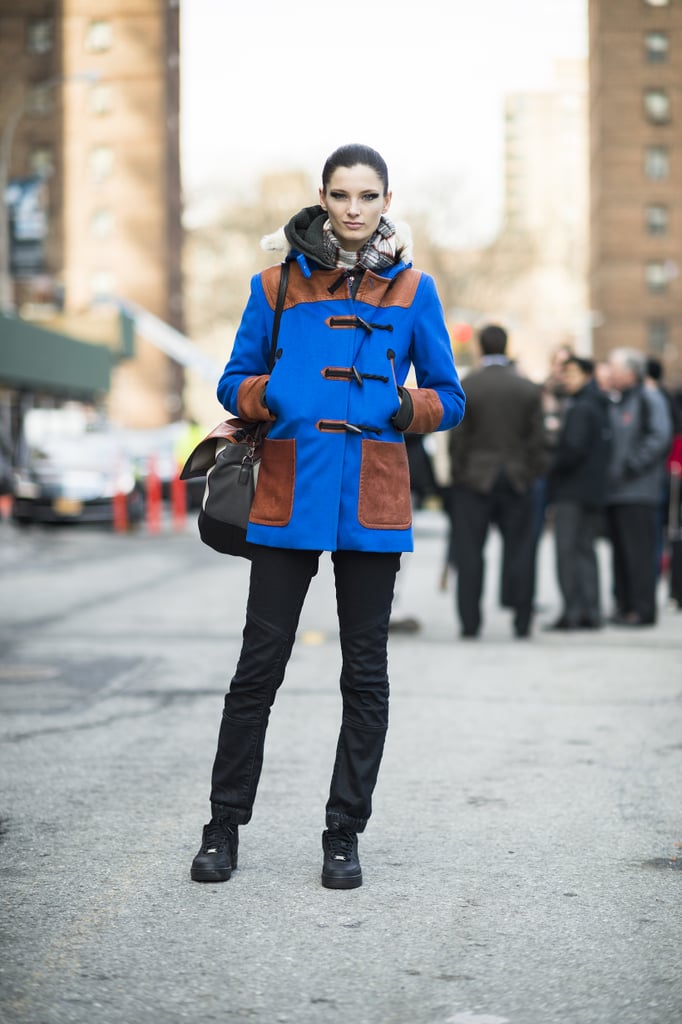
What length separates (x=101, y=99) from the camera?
64.6 metres

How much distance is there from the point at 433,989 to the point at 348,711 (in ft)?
3.49

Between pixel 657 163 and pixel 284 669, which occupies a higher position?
pixel 657 163

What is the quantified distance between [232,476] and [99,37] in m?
61.1

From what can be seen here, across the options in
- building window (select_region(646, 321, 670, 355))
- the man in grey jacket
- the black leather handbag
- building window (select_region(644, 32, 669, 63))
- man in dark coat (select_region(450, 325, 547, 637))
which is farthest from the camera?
building window (select_region(646, 321, 670, 355))

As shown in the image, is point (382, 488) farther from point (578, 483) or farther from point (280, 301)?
point (578, 483)

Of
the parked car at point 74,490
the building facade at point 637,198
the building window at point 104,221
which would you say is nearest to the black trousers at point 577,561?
the parked car at point 74,490

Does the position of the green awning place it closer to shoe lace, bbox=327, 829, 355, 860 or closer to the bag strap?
the bag strap

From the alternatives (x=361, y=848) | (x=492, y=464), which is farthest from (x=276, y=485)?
(x=492, y=464)

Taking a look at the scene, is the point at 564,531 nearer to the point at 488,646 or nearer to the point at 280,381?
the point at 488,646

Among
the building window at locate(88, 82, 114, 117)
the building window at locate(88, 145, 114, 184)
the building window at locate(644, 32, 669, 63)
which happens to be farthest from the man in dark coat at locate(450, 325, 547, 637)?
the building window at locate(644, 32, 669, 63)

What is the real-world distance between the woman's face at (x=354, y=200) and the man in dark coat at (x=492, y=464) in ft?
18.8

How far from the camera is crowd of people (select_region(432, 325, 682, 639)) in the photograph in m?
9.99

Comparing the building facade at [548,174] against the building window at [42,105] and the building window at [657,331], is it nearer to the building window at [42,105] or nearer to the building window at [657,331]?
the building window at [657,331]

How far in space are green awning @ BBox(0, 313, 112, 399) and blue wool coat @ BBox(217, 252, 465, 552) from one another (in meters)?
28.7
